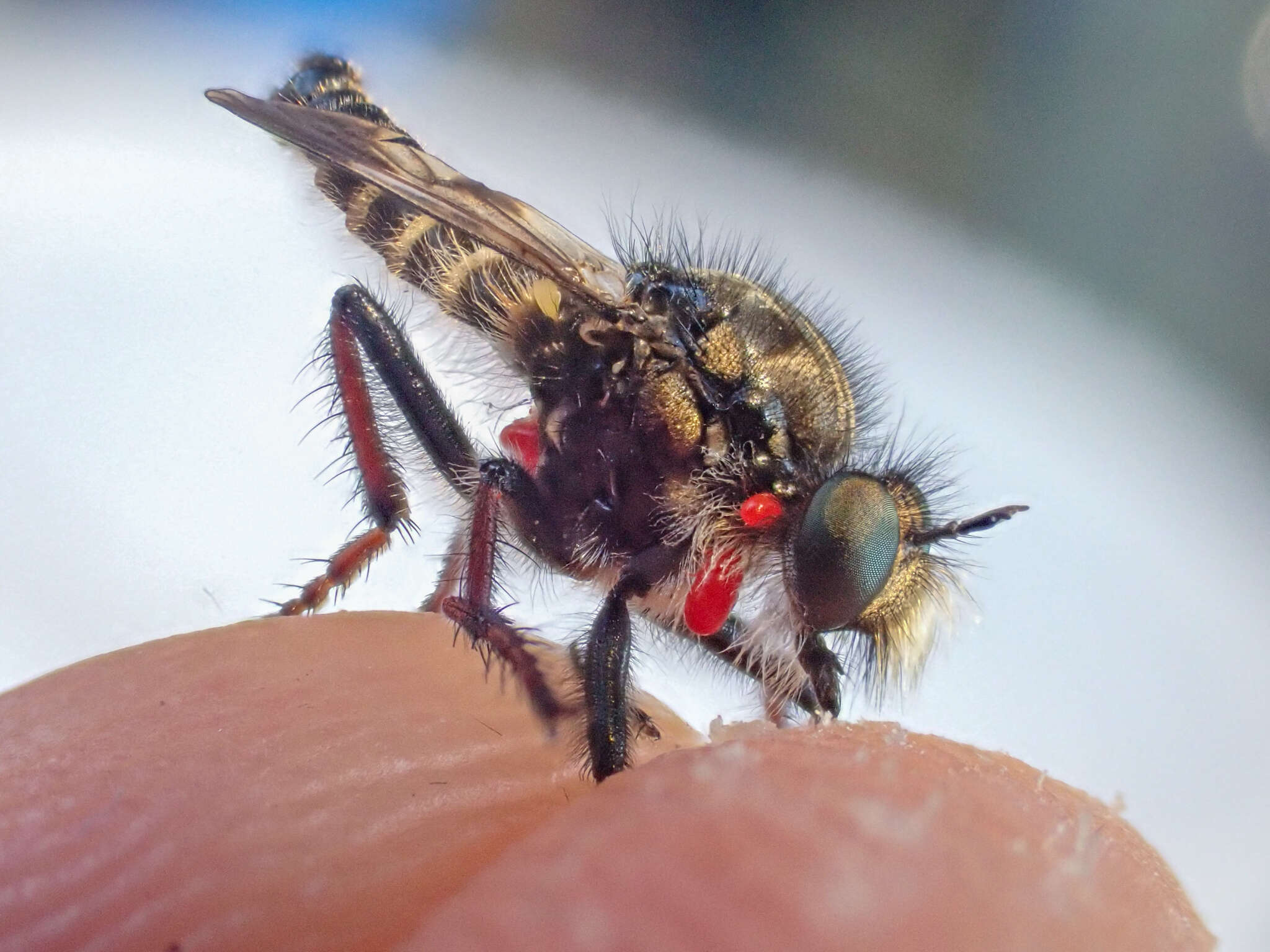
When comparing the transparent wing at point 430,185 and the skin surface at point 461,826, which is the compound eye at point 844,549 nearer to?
the skin surface at point 461,826

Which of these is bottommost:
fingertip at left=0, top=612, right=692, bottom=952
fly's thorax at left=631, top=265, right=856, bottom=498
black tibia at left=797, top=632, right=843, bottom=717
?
fingertip at left=0, top=612, right=692, bottom=952

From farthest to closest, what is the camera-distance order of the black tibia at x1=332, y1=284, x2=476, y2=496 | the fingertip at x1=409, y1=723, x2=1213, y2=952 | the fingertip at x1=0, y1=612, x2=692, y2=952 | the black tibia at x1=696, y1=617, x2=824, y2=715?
the black tibia at x1=332, y1=284, x2=476, y2=496, the black tibia at x1=696, y1=617, x2=824, y2=715, the fingertip at x1=0, y1=612, x2=692, y2=952, the fingertip at x1=409, y1=723, x2=1213, y2=952

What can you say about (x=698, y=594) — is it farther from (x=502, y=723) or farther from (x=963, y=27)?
(x=963, y=27)

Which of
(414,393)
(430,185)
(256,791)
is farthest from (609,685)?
(430,185)

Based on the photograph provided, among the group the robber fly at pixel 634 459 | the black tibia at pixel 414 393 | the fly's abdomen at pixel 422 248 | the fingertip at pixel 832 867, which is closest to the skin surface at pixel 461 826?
the fingertip at pixel 832 867

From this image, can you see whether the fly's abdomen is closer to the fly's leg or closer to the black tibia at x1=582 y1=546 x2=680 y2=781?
the fly's leg

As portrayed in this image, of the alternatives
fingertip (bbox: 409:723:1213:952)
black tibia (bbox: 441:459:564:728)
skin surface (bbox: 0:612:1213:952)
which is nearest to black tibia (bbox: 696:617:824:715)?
skin surface (bbox: 0:612:1213:952)

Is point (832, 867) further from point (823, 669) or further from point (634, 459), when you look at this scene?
point (634, 459)
